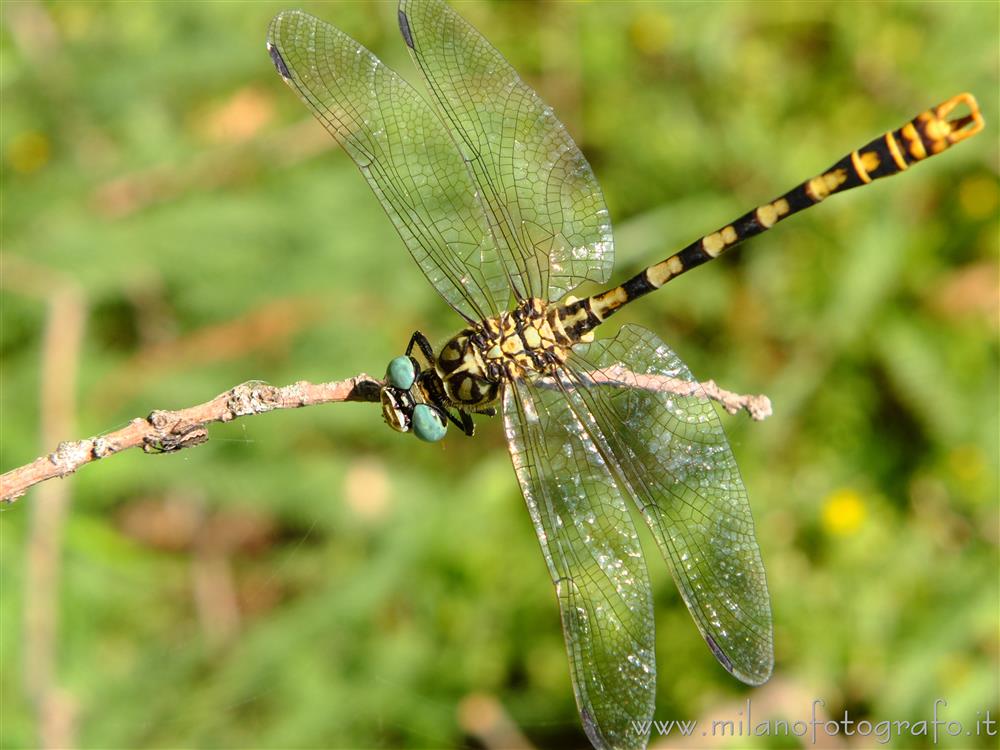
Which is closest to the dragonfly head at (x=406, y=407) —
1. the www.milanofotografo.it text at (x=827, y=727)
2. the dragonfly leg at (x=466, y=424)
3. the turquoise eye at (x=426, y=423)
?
the turquoise eye at (x=426, y=423)

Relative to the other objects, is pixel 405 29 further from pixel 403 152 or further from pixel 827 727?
pixel 827 727

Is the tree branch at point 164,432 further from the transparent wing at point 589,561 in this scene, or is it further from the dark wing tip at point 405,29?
the dark wing tip at point 405,29

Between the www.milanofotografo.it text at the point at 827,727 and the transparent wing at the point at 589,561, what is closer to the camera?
the transparent wing at the point at 589,561

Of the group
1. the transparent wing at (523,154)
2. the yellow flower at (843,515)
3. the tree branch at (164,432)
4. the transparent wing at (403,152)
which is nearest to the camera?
the tree branch at (164,432)

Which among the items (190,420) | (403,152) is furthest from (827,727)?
(190,420)

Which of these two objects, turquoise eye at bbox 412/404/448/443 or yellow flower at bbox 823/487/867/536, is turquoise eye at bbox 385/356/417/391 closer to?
turquoise eye at bbox 412/404/448/443

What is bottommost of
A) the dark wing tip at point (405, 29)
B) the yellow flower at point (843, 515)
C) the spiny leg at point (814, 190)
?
the yellow flower at point (843, 515)

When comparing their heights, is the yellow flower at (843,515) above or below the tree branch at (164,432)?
below
